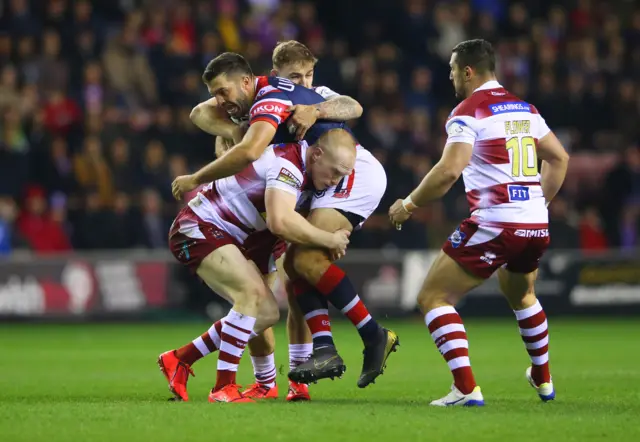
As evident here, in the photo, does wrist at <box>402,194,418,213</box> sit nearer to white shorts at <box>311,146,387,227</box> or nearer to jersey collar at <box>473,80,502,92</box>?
white shorts at <box>311,146,387,227</box>

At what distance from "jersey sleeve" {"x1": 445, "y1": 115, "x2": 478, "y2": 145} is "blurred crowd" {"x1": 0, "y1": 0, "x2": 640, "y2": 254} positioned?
988 cm

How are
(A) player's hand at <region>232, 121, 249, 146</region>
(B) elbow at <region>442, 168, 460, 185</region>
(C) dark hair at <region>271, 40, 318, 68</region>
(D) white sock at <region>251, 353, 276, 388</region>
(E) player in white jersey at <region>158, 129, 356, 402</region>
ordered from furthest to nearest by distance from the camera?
(C) dark hair at <region>271, 40, 318, 68</region> → (D) white sock at <region>251, 353, 276, 388</region> → (A) player's hand at <region>232, 121, 249, 146</region> → (E) player in white jersey at <region>158, 129, 356, 402</region> → (B) elbow at <region>442, 168, 460, 185</region>

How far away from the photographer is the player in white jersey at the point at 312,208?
7812mm

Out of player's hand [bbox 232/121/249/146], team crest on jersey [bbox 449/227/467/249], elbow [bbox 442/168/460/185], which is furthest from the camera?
player's hand [bbox 232/121/249/146]

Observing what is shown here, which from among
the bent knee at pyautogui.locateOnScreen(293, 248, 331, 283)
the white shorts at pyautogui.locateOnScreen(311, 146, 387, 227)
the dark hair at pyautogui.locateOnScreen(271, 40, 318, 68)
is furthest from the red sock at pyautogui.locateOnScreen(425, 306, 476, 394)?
the dark hair at pyautogui.locateOnScreen(271, 40, 318, 68)

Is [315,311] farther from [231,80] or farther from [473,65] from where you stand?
[473,65]

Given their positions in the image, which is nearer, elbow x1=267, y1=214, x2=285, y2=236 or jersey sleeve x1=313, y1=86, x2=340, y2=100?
elbow x1=267, y1=214, x2=285, y2=236

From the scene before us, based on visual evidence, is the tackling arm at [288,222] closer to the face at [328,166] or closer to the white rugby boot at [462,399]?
the face at [328,166]

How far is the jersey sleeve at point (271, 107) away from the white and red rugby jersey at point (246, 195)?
10.5 inches

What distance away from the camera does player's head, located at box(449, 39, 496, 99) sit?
770 cm

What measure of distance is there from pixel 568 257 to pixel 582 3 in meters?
7.35

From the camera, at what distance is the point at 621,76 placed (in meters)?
21.0

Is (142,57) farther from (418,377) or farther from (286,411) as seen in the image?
(286,411)

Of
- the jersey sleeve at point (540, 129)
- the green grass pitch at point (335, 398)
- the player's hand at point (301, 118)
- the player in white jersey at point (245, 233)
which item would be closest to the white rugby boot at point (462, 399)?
the green grass pitch at point (335, 398)
